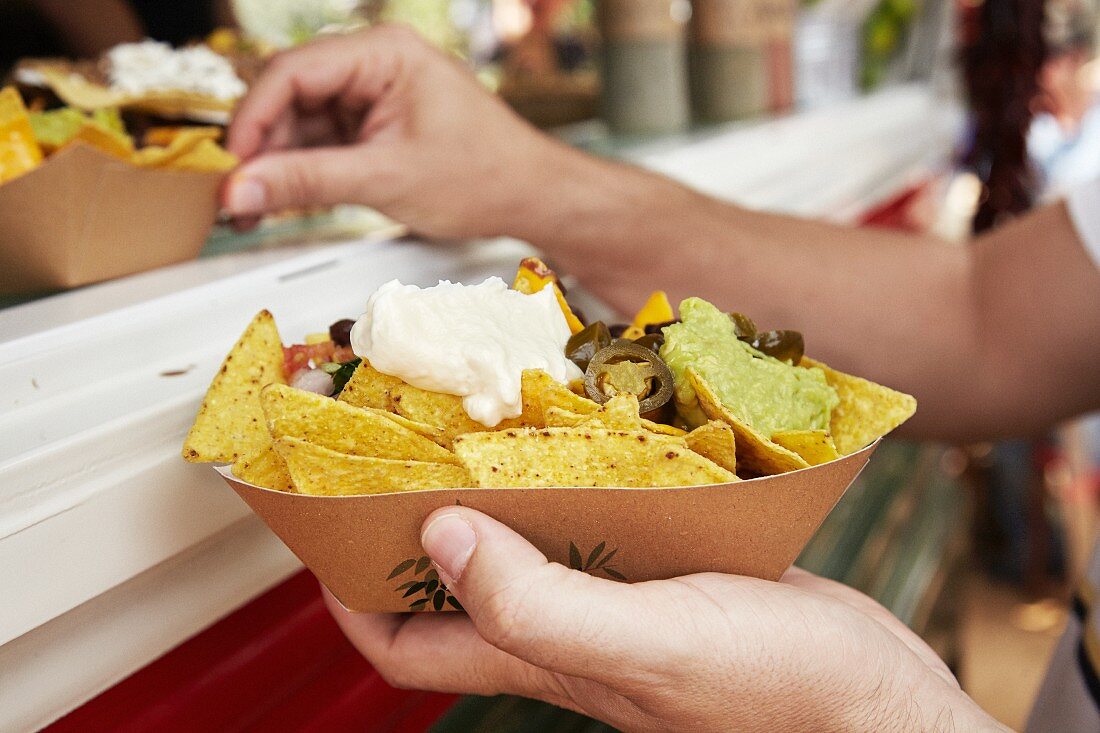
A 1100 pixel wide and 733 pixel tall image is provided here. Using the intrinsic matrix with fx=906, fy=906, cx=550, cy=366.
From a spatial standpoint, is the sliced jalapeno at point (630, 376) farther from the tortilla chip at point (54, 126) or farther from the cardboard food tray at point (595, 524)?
the tortilla chip at point (54, 126)

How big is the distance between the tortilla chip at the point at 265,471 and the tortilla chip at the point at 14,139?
42 cm

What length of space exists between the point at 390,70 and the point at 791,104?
182 centimetres

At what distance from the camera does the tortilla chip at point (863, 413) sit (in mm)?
666

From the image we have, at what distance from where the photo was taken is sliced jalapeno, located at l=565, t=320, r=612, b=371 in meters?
0.63

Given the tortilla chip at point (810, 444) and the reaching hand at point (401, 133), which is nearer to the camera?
the tortilla chip at point (810, 444)

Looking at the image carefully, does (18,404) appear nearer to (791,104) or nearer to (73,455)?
(73,455)

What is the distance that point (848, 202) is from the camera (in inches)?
105

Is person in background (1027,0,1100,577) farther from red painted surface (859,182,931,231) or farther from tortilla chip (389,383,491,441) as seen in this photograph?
tortilla chip (389,383,491,441)

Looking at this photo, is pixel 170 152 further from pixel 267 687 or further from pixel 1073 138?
pixel 1073 138

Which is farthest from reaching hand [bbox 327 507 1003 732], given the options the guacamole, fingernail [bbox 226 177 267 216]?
fingernail [bbox 226 177 267 216]

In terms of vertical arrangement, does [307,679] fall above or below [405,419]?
below

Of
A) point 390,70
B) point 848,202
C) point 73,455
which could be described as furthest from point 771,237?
point 848,202

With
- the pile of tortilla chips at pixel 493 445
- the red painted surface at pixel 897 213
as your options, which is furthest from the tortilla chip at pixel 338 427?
the red painted surface at pixel 897 213

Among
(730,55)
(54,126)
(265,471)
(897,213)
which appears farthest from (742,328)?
(897,213)
